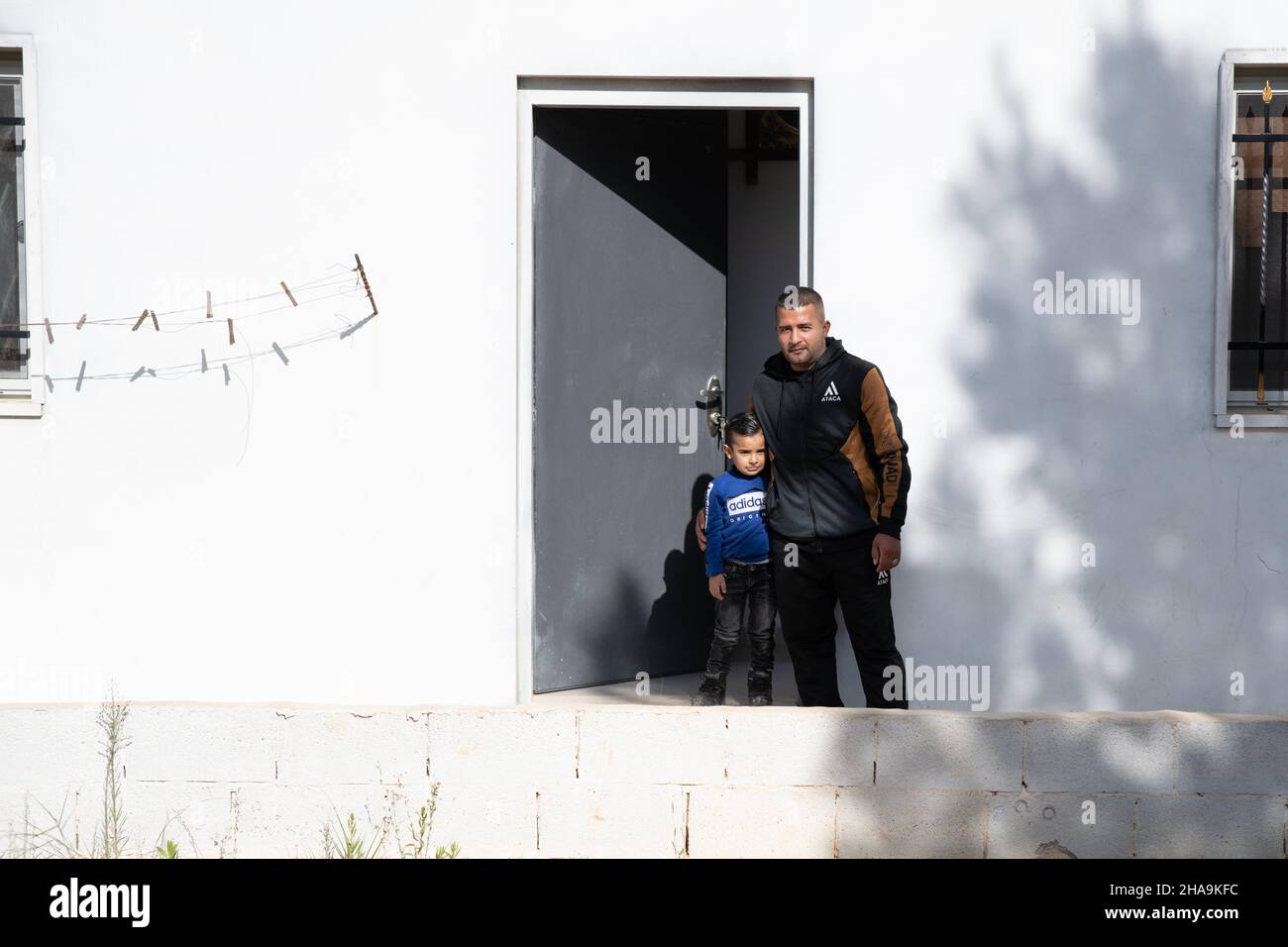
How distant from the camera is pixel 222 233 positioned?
19.9 ft

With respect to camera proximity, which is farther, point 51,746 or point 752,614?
point 752,614

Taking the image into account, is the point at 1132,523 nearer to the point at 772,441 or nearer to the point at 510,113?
the point at 772,441

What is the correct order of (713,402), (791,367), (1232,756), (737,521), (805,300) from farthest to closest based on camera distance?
(713,402) → (737,521) → (791,367) → (805,300) → (1232,756)

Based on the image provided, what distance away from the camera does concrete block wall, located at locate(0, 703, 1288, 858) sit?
5.54 m

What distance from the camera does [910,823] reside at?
5.58 metres

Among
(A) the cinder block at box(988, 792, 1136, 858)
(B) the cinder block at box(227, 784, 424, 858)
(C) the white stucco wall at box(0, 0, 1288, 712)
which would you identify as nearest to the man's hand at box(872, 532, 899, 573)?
(C) the white stucco wall at box(0, 0, 1288, 712)

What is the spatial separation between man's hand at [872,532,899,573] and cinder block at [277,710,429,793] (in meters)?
1.89

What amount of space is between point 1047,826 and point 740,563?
1.58 m

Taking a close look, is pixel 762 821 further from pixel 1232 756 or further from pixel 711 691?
pixel 1232 756

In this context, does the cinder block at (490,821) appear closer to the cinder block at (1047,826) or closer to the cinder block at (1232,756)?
the cinder block at (1047,826)

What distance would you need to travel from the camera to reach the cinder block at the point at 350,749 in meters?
5.61

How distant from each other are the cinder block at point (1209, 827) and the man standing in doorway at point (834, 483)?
106cm

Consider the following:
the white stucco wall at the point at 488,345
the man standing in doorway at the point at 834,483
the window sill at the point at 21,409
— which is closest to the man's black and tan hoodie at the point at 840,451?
the man standing in doorway at the point at 834,483

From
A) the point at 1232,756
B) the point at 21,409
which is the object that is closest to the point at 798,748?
the point at 1232,756
